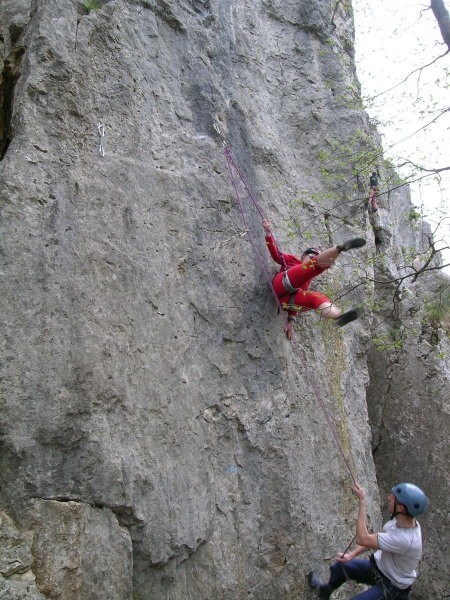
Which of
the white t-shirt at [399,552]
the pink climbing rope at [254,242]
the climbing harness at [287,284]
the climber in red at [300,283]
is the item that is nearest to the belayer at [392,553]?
the white t-shirt at [399,552]

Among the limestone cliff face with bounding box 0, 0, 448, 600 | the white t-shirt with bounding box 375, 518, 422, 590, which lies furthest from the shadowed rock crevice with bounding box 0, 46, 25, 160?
the white t-shirt with bounding box 375, 518, 422, 590

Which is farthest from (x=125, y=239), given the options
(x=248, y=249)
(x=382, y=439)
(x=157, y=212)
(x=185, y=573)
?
(x=382, y=439)

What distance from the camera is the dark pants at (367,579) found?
18.1ft

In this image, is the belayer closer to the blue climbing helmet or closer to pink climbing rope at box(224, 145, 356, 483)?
the blue climbing helmet

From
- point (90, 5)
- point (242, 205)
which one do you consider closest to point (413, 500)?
point (242, 205)

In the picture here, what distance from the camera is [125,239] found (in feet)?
20.1

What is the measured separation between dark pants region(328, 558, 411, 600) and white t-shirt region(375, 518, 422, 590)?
78 mm

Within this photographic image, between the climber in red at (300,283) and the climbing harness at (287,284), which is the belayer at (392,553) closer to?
the climber in red at (300,283)

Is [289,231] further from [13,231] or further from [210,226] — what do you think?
[13,231]

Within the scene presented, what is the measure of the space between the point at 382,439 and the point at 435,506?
4.18 ft

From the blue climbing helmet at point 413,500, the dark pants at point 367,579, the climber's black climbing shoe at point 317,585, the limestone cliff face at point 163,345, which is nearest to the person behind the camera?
the limestone cliff face at point 163,345

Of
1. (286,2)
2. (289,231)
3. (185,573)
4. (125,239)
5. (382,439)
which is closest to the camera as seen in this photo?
(185,573)

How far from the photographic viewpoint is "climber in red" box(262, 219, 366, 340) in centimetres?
700

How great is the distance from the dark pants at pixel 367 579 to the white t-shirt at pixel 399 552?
8 cm
